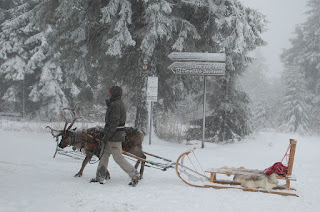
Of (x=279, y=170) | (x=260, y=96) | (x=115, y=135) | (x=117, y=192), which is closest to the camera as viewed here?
(x=117, y=192)

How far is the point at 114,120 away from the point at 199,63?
19.7 ft

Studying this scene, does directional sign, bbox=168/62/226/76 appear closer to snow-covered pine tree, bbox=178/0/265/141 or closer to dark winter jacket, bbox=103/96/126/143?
snow-covered pine tree, bbox=178/0/265/141

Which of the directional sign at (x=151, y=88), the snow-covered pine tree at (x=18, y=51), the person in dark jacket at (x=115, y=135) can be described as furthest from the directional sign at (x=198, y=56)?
the snow-covered pine tree at (x=18, y=51)

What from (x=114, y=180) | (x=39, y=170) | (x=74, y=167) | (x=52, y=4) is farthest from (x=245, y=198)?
(x=52, y=4)

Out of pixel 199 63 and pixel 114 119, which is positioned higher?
pixel 199 63

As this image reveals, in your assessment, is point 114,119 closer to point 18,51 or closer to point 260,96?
point 18,51

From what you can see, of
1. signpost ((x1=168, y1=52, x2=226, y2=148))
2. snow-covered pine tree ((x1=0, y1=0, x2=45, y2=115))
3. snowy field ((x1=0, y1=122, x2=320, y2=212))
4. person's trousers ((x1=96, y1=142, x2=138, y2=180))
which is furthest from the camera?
snow-covered pine tree ((x1=0, y1=0, x2=45, y2=115))

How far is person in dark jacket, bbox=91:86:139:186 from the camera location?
548 centimetres

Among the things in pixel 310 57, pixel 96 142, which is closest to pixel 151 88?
pixel 96 142

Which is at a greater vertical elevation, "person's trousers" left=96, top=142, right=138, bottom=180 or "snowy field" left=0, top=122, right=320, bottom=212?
"person's trousers" left=96, top=142, right=138, bottom=180

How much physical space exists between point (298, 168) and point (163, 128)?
6.63 meters

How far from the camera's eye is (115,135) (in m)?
5.59

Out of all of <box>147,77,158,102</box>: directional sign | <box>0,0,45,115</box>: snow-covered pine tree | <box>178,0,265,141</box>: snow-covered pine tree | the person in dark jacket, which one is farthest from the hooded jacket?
<box>0,0,45,115</box>: snow-covered pine tree

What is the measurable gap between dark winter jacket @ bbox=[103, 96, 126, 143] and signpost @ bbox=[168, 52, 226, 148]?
17.9 feet
